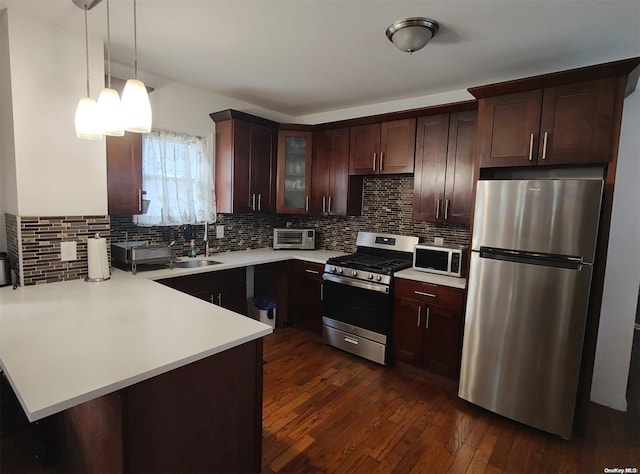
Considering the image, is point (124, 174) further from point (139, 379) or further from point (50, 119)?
point (139, 379)

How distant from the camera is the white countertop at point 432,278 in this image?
8.39 ft

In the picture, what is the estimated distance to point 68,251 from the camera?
2193 mm

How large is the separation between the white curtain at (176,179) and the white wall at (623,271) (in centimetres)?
336

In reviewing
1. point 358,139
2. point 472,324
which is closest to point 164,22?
point 358,139

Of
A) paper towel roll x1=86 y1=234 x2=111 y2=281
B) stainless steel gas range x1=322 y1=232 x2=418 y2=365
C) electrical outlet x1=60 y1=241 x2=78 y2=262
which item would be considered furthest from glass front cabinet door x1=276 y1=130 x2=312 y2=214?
electrical outlet x1=60 y1=241 x2=78 y2=262

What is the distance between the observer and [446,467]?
6.07ft

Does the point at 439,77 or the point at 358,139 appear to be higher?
the point at 439,77

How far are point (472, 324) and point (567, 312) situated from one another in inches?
21.8

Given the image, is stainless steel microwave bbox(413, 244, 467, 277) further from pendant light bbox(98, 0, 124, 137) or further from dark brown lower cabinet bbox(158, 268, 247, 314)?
pendant light bbox(98, 0, 124, 137)

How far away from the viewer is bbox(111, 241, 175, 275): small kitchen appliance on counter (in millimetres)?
2480

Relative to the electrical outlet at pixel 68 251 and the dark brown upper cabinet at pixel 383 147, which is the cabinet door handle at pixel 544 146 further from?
the electrical outlet at pixel 68 251

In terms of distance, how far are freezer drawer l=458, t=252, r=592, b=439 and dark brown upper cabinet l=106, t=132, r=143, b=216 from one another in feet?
8.46

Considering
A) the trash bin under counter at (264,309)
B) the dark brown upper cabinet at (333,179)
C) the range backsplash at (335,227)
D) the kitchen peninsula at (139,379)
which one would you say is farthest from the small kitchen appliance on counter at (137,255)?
the dark brown upper cabinet at (333,179)

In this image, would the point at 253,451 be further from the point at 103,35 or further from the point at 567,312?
the point at 103,35
